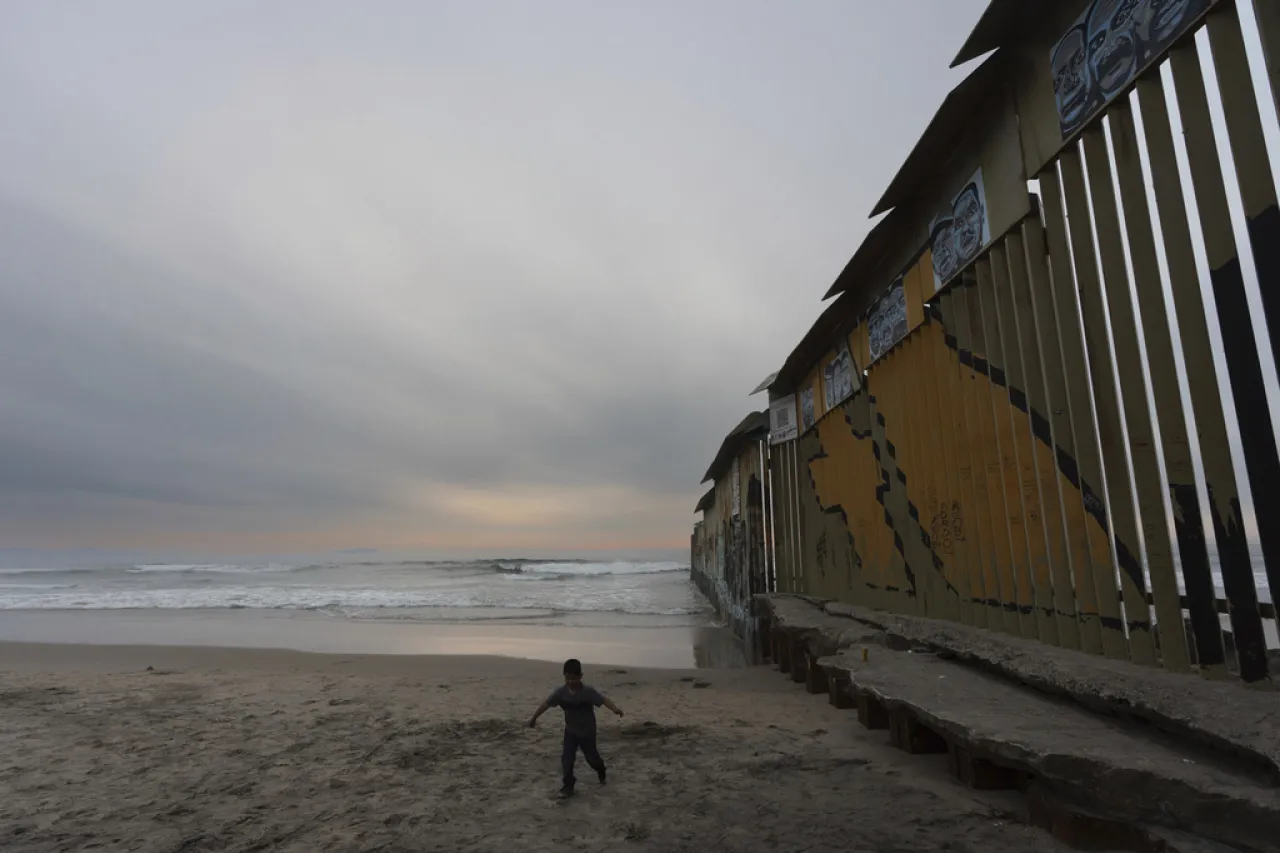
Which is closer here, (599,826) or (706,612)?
(599,826)

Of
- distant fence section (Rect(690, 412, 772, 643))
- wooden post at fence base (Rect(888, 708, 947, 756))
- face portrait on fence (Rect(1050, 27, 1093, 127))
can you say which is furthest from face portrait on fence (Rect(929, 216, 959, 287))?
distant fence section (Rect(690, 412, 772, 643))

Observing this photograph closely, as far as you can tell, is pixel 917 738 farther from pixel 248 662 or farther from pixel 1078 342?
pixel 248 662

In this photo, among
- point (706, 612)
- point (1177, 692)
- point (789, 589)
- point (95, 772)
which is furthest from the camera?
point (706, 612)

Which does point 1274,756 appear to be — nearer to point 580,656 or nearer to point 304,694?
point 304,694

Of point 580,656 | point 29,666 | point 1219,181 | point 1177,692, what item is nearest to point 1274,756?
point 1177,692

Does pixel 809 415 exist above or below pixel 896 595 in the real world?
above

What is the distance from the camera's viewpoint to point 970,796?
4.74 meters

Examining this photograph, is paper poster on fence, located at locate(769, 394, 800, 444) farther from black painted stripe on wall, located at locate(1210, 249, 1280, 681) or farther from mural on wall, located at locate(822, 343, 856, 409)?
black painted stripe on wall, located at locate(1210, 249, 1280, 681)

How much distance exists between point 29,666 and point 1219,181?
61.7ft

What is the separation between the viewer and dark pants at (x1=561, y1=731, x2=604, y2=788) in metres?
5.44

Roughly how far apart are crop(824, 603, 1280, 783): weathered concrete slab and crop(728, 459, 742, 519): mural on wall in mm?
11211

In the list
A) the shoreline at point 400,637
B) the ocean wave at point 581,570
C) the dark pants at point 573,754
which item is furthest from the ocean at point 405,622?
the ocean wave at point 581,570

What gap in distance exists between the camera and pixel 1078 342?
17.4 feet

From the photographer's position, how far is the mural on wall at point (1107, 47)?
13.8ft
